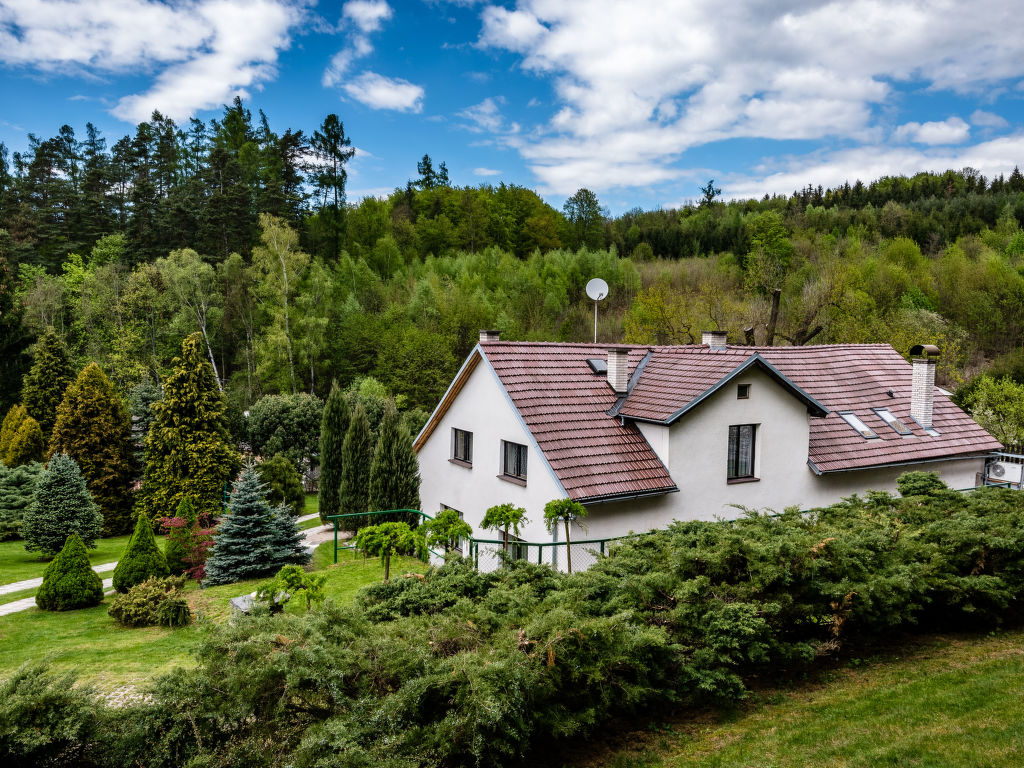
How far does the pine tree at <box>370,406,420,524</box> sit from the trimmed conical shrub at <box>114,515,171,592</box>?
556 centimetres

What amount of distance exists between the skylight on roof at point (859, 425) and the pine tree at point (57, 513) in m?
21.1

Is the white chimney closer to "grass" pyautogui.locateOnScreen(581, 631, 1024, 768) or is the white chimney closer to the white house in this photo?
the white house

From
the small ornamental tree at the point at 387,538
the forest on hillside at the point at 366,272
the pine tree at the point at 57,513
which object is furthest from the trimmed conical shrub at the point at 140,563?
the forest on hillside at the point at 366,272

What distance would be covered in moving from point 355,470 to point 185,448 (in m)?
5.90

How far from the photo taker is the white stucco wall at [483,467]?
1301 centimetres

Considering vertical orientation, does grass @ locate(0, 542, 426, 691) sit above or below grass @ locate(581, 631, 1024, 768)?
below

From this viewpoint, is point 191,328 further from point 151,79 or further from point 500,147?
point 500,147

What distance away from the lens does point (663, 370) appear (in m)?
14.9

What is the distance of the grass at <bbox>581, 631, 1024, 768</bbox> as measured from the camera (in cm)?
480

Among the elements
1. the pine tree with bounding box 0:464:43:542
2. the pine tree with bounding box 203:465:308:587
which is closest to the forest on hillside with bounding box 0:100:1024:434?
the pine tree with bounding box 0:464:43:542

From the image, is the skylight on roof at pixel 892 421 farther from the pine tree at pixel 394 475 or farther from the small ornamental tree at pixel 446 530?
the pine tree at pixel 394 475

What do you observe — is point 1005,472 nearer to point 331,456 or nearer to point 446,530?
point 446,530

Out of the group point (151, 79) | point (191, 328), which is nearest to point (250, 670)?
point (191, 328)

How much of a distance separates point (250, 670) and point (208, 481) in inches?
715
